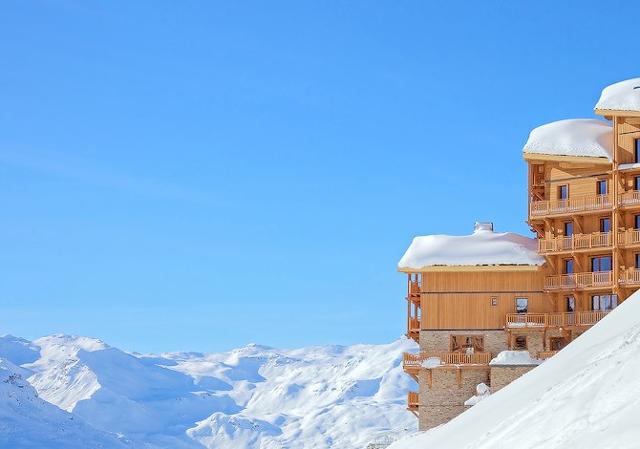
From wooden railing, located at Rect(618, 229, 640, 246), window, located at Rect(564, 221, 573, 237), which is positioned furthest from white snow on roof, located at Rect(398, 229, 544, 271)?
wooden railing, located at Rect(618, 229, 640, 246)

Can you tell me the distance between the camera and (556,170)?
72500 mm

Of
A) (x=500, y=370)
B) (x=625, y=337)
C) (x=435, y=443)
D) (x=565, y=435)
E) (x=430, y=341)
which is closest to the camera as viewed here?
(x=565, y=435)

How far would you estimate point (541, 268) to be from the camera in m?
71.4

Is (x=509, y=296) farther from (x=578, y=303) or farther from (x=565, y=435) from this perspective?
(x=565, y=435)

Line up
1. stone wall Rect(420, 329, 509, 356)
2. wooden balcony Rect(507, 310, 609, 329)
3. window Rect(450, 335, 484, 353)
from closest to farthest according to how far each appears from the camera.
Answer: wooden balcony Rect(507, 310, 609, 329) → stone wall Rect(420, 329, 509, 356) → window Rect(450, 335, 484, 353)

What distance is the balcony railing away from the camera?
222 ft

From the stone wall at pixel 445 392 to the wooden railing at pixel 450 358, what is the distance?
0.39m

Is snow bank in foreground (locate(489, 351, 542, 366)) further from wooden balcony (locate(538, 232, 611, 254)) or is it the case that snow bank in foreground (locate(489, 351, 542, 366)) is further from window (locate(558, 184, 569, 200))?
window (locate(558, 184, 569, 200))

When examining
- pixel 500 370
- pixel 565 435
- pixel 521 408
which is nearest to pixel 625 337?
pixel 521 408

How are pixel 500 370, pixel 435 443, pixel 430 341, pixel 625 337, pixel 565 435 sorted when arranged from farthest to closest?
pixel 430 341 < pixel 500 370 < pixel 435 443 < pixel 625 337 < pixel 565 435

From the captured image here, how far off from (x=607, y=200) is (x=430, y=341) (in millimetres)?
13296

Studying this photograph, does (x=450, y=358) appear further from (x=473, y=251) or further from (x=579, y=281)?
(x=579, y=281)

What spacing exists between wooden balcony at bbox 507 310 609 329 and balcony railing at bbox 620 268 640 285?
7.37 feet

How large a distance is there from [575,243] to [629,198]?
13.3 feet
